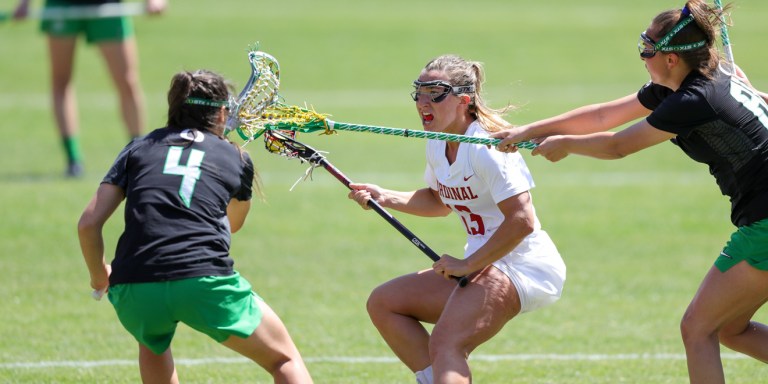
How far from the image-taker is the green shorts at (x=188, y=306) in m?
4.23

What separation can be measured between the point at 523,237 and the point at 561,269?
15.6 inches

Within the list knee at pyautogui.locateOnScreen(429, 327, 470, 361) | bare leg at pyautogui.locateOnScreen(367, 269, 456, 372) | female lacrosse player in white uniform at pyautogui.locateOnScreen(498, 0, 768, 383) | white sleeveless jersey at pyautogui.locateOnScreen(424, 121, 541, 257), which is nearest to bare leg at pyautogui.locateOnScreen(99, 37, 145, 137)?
white sleeveless jersey at pyautogui.locateOnScreen(424, 121, 541, 257)

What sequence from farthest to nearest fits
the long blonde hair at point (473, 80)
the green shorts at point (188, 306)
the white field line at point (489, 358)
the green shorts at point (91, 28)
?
the green shorts at point (91, 28) < the white field line at point (489, 358) < the long blonde hair at point (473, 80) < the green shorts at point (188, 306)

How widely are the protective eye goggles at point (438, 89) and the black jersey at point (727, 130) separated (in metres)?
0.92

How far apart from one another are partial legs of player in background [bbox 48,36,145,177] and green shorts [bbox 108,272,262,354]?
693cm

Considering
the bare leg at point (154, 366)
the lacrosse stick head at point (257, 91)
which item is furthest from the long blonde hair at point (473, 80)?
the bare leg at point (154, 366)

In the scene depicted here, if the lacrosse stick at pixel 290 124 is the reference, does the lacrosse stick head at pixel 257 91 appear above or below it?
above

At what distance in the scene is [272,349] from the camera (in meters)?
→ 4.38

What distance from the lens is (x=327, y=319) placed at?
271 inches

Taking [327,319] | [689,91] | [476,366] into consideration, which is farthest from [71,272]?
[689,91]

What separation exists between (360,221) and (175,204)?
18.0 feet

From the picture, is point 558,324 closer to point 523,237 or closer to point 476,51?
point 523,237

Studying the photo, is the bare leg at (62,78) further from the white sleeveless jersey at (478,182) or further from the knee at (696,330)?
the knee at (696,330)

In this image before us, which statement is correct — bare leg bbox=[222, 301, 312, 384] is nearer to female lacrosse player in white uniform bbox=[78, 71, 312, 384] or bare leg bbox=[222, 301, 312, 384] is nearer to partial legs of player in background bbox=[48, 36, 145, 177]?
female lacrosse player in white uniform bbox=[78, 71, 312, 384]
